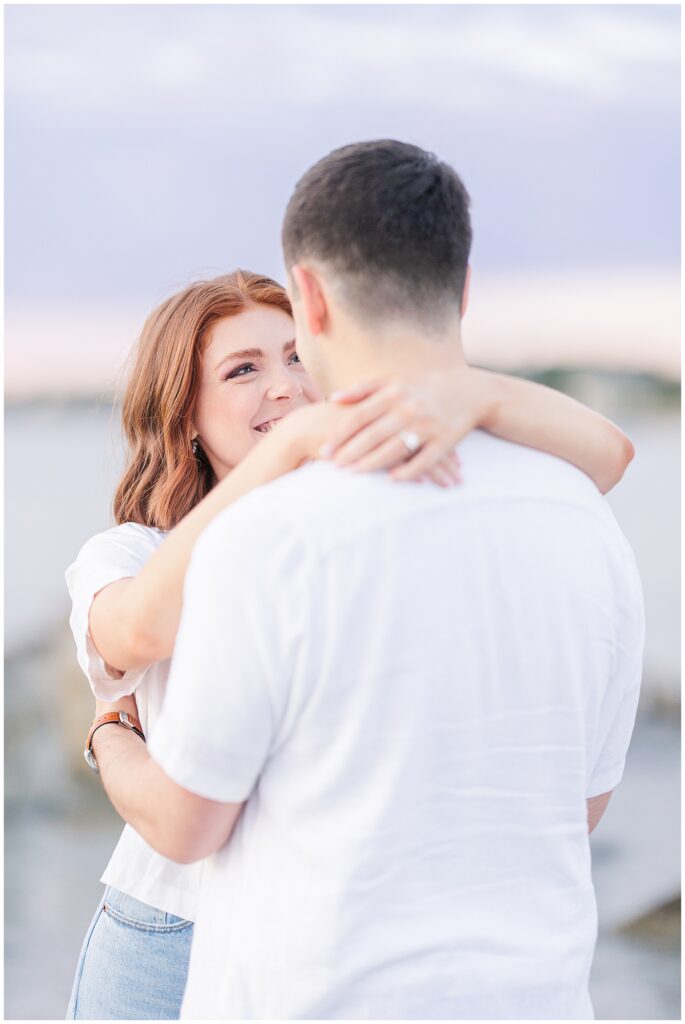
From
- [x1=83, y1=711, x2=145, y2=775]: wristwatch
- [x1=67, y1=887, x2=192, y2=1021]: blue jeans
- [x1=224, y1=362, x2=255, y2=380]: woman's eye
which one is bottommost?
[x1=67, y1=887, x2=192, y2=1021]: blue jeans

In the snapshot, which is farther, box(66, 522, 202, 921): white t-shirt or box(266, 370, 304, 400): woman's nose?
box(266, 370, 304, 400): woman's nose

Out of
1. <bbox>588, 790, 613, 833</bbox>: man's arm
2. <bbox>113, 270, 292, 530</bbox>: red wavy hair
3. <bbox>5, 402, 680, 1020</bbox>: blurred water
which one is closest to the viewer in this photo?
<bbox>588, 790, 613, 833</bbox>: man's arm

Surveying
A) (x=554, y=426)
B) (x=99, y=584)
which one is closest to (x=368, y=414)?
(x=554, y=426)

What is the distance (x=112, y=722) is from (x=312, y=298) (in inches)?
28.1

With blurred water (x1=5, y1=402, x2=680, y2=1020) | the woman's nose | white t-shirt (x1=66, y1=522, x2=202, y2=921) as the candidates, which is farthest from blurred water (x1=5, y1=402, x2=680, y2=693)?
white t-shirt (x1=66, y1=522, x2=202, y2=921)

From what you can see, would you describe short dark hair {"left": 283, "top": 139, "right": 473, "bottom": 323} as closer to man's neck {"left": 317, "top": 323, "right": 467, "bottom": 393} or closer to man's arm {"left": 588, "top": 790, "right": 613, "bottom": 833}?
man's neck {"left": 317, "top": 323, "right": 467, "bottom": 393}

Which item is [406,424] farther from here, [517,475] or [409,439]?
[517,475]

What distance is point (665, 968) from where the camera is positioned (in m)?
6.75

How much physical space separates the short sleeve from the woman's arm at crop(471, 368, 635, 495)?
571 millimetres

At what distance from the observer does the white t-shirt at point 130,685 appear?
1.37 m

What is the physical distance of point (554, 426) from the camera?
42.9 inches

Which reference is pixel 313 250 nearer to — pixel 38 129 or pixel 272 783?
pixel 272 783

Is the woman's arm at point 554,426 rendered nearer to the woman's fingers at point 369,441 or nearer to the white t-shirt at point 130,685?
the woman's fingers at point 369,441

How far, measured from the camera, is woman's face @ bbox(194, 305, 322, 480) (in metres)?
1.72
